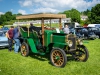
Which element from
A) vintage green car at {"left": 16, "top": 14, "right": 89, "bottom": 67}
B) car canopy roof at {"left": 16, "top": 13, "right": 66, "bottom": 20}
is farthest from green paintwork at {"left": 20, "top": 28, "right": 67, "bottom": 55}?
car canopy roof at {"left": 16, "top": 13, "right": 66, "bottom": 20}

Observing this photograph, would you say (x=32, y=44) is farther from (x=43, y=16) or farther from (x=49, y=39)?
(x=43, y=16)

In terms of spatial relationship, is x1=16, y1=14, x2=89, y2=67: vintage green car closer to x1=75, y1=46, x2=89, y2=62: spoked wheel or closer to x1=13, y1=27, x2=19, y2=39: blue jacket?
x1=75, y1=46, x2=89, y2=62: spoked wheel

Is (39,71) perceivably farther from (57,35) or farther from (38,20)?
(38,20)

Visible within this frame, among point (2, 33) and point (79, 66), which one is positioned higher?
point (2, 33)

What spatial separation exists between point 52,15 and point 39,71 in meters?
3.25

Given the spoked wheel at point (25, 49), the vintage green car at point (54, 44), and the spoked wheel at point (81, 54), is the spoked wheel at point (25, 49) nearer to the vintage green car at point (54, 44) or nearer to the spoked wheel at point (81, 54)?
the vintage green car at point (54, 44)

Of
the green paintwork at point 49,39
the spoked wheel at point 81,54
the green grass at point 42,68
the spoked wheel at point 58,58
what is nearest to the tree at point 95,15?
the green paintwork at point 49,39

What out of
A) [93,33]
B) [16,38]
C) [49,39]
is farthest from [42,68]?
[93,33]

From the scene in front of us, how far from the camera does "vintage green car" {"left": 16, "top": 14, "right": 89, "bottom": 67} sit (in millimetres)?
7805

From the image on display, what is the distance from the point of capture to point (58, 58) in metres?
7.75

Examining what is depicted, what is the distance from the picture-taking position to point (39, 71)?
720 cm

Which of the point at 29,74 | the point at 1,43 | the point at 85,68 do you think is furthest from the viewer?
the point at 1,43

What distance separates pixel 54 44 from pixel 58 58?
0.85 meters

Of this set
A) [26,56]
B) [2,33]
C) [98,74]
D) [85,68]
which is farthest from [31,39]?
[2,33]
